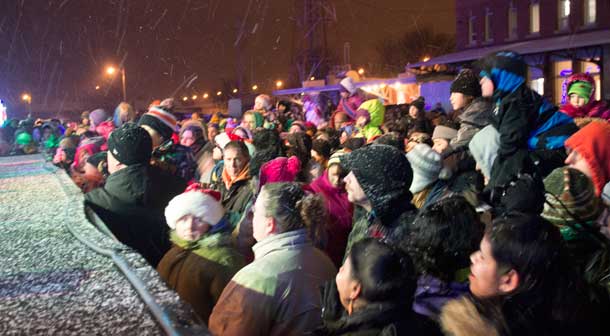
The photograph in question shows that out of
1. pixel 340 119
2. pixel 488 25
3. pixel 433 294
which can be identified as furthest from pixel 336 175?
pixel 488 25

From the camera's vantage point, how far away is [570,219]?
126 inches

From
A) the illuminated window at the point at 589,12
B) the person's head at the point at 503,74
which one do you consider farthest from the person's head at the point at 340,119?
the illuminated window at the point at 589,12

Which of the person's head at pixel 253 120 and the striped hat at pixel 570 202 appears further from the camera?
the person's head at pixel 253 120

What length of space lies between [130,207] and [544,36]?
29.9 m

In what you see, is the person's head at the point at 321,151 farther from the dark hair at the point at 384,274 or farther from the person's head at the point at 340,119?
the dark hair at the point at 384,274

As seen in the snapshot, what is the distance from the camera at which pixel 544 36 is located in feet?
100

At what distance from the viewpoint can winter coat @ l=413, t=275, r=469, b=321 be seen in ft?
8.04

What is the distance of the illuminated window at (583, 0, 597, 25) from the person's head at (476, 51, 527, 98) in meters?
26.2

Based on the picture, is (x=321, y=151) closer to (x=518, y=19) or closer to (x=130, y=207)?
(x=130, y=207)

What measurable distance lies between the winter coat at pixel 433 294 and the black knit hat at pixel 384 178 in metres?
0.78

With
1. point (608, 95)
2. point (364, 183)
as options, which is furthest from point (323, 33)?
point (364, 183)

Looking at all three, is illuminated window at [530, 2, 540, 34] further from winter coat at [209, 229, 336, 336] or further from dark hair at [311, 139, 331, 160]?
winter coat at [209, 229, 336, 336]

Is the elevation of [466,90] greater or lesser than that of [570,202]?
greater

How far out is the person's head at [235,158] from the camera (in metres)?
5.60
